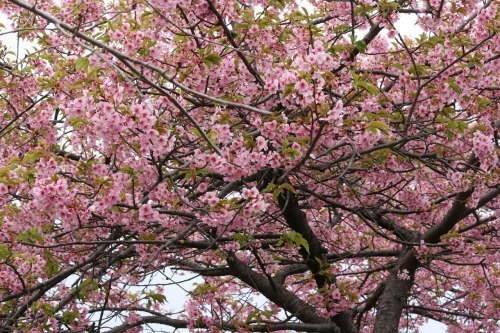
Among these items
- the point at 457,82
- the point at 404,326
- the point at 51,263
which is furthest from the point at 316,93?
the point at 404,326

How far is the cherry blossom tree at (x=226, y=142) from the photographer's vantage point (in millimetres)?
4246

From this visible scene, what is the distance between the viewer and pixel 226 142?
4.50 m

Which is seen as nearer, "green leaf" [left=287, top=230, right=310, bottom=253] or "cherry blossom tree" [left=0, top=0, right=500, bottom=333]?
"cherry blossom tree" [left=0, top=0, right=500, bottom=333]

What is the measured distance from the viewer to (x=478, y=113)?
5777 millimetres

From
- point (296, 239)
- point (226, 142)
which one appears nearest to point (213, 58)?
point (226, 142)

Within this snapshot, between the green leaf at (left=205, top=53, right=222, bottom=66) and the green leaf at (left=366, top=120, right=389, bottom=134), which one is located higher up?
the green leaf at (left=205, top=53, right=222, bottom=66)

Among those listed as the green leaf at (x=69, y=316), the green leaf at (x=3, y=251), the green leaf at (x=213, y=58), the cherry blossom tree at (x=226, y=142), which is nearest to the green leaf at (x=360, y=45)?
the cherry blossom tree at (x=226, y=142)

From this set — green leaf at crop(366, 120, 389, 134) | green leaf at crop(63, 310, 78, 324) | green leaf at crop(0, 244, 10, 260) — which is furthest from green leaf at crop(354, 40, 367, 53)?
green leaf at crop(63, 310, 78, 324)

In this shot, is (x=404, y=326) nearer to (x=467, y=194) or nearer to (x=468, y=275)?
(x=468, y=275)

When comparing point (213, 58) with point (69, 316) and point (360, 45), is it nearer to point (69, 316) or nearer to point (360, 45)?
point (360, 45)

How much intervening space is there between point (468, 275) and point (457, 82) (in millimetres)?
3769

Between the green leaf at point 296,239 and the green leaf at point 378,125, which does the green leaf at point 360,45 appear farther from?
the green leaf at point 296,239

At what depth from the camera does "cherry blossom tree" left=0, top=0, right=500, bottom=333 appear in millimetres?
4246

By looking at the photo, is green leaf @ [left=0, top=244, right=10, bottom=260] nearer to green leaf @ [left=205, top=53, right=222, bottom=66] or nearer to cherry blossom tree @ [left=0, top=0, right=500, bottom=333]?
cherry blossom tree @ [left=0, top=0, right=500, bottom=333]
